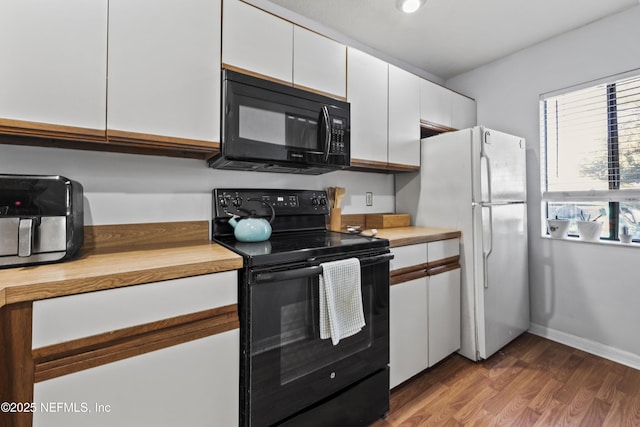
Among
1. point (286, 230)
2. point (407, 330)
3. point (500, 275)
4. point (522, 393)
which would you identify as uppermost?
point (286, 230)

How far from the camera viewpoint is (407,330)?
5.92ft

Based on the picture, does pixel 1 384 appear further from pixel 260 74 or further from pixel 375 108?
pixel 375 108

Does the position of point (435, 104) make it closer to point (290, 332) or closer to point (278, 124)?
point (278, 124)

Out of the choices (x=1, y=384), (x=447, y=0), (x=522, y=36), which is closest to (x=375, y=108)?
(x=447, y=0)

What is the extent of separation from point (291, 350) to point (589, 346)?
2.42m

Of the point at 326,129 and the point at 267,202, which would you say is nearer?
the point at 326,129

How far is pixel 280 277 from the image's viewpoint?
1192mm

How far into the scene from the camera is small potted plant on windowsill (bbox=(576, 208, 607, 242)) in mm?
2209

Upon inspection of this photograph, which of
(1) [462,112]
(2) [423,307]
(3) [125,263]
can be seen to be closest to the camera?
(3) [125,263]

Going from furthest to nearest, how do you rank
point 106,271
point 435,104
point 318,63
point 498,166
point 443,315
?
point 435,104 < point 498,166 < point 443,315 < point 318,63 < point 106,271

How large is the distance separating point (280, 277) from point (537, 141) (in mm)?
2545

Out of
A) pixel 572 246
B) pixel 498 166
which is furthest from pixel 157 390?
pixel 572 246

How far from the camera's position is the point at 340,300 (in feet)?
4.41

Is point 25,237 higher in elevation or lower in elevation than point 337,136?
lower
